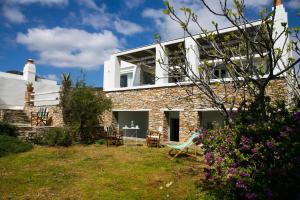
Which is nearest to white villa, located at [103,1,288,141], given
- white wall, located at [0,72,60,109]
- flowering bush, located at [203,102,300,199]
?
flowering bush, located at [203,102,300,199]

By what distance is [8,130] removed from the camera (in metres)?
13.1

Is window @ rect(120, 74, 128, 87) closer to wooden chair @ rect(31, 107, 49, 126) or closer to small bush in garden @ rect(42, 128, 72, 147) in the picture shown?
wooden chair @ rect(31, 107, 49, 126)

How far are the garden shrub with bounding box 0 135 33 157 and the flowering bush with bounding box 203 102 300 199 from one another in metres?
8.98

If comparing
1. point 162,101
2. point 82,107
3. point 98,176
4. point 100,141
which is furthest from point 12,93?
point 98,176

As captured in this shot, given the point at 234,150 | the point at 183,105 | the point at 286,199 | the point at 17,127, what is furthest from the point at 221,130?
the point at 17,127

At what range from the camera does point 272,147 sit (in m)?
4.45

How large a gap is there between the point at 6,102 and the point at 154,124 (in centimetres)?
1612

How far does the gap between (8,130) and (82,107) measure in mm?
4119

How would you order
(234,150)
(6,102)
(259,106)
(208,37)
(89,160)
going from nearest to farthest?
(234,150) < (259,106) < (208,37) < (89,160) < (6,102)

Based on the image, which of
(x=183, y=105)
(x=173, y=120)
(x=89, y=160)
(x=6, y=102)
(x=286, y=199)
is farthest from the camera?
(x=6, y=102)

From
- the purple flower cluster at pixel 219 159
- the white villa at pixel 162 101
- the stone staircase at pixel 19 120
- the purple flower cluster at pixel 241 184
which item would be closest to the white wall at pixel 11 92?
the stone staircase at pixel 19 120

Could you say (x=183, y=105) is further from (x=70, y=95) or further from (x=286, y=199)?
(x=286, y=199)

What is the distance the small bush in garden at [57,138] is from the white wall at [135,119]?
22.6 feet

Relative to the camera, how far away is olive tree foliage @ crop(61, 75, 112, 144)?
14.0 m
